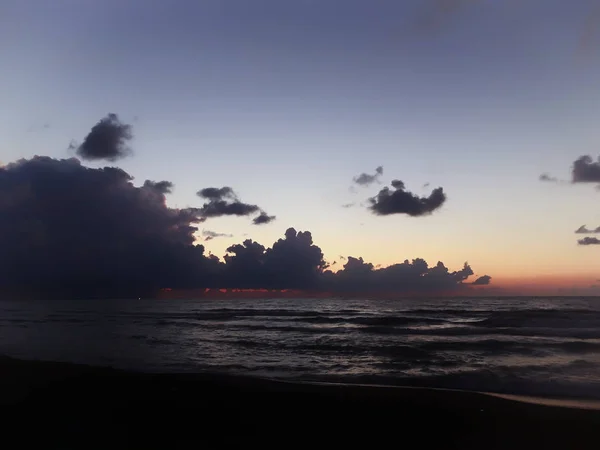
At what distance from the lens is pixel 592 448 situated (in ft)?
28.2

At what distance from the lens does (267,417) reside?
10453 millimetres

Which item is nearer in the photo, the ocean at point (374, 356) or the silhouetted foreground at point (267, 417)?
the silhouetted foreground at point (267, 417)

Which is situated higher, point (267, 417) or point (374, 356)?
point (267, 417)

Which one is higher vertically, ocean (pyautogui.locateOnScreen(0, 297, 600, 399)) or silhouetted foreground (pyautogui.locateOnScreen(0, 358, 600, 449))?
silhouetted foreground (pyautogui.locateOnScreen(0, 358, 600, 449))

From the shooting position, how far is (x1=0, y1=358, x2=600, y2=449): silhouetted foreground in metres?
8.76

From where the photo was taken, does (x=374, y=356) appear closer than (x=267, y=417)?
No

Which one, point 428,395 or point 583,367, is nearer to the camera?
point 428,395

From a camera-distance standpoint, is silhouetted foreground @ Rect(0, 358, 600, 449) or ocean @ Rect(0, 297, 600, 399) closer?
silhouetted foreground @ Rect(0, 358, 600, 449)

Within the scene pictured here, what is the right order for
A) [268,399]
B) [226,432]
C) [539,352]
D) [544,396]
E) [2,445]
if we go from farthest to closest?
[539,352]
[544,396]
[268,399]
[226,432]
[2,445]

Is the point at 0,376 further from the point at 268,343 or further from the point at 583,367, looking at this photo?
the point at 583,367

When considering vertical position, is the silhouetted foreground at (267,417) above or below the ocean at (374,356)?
above

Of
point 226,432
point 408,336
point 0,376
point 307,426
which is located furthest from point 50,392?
point 408,336

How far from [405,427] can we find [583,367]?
13830mm

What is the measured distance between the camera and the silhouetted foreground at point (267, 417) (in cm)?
876
